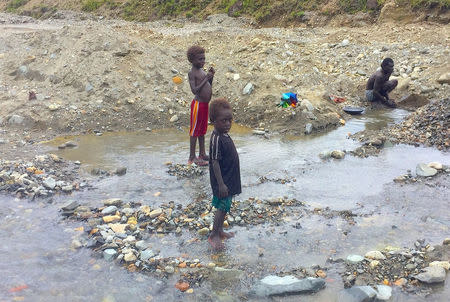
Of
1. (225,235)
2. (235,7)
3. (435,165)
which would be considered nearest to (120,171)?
(225,235)

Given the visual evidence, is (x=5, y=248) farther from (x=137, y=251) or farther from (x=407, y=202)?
(x=407, y=202)

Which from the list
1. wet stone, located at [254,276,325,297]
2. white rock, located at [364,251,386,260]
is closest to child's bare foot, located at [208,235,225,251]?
wet stone, located at [254,276,325,297]

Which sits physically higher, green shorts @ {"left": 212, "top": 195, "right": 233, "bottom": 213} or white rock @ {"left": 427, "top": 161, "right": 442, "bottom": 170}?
green shorts @ {"left": 212, "top": 195, "right": 233, "bottom": 213}

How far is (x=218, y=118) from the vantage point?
13.7 ft

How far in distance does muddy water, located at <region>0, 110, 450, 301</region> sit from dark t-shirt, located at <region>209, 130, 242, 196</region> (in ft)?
2.01

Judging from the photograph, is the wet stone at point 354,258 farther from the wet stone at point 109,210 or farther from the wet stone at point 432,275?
the wet stone at point 109,210

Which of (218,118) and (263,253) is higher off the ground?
(218,118)

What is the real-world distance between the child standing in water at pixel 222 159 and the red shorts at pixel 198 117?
2.17m

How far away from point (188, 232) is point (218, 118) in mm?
1270

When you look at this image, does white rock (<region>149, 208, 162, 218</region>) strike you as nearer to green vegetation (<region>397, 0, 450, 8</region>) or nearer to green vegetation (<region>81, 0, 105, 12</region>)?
green vegetation (<region>397, 0, 450, 8</region>)

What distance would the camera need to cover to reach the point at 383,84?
Answer: 32.1 ft

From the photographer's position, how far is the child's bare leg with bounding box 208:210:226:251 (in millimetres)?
4363

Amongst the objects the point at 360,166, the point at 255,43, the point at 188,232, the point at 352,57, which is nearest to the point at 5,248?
the point at 188,232

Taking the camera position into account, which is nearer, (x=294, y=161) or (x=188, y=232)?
(x=188, y=232)
